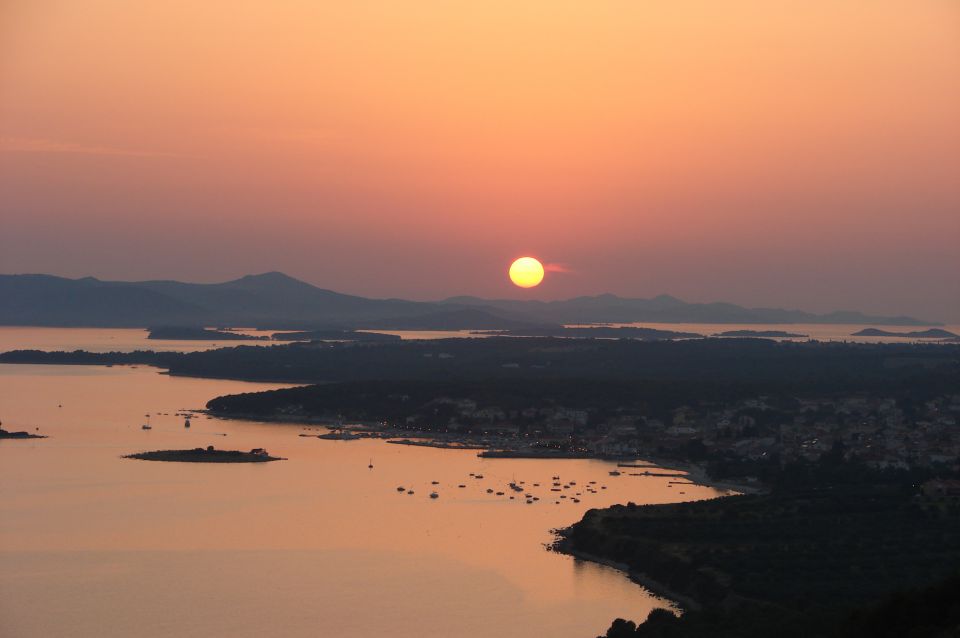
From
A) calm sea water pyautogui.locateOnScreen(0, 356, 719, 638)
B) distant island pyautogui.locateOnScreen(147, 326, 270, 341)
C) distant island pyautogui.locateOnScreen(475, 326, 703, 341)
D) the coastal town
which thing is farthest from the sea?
distant island pyautogui.locateOnScreen(475, 326, 703, 341)

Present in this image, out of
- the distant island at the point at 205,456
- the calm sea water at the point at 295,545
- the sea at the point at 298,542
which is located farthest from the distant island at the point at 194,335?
the calm sea water at the point at 295,545

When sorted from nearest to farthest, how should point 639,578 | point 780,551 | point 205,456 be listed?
point 639,578
point 780,551
point 205,456

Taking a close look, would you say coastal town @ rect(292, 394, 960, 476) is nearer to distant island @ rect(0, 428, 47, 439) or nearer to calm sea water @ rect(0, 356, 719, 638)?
calm sea water @ rect(0, 356, 719, 638)

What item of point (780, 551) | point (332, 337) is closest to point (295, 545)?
point (780, 551)

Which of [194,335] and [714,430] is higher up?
[194,335]

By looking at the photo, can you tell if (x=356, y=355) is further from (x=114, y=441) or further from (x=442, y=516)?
(x=442, y=516)

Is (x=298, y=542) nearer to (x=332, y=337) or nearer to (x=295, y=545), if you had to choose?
(x=295, y=545)

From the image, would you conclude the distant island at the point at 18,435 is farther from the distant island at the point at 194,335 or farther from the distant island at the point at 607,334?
the distant island at the point at 607,334
